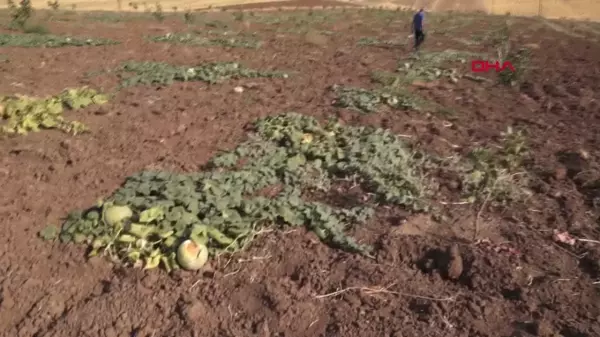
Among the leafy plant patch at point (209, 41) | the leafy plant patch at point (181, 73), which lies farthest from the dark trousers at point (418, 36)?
the leafy plant patch at point (181, 73)

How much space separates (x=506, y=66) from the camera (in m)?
8.06

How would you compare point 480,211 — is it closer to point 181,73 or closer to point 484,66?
point 181,73

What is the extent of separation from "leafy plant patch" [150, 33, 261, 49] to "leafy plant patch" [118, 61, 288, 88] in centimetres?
239

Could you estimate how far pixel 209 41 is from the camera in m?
11.1

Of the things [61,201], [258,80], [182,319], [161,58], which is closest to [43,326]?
[182,319]

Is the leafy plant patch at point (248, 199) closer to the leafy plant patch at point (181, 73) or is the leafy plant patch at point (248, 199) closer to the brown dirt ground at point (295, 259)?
the brown dirt ground at point (295, 259)

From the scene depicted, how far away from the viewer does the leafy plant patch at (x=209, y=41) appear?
35.2 ft

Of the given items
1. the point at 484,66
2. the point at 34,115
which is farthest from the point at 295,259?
the point at 484,66

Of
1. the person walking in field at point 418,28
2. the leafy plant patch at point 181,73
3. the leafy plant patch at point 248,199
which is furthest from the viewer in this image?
the person walking in field at point 418,28

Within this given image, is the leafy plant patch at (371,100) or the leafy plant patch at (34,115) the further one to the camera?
the leafy plant patch at (371,100)

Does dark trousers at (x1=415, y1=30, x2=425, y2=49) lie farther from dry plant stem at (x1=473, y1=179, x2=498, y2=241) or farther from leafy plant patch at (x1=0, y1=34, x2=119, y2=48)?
dry plant stem at (x1=473, y1=179, x2=498, y2=241)

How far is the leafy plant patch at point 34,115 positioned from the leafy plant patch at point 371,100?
9.12 ft

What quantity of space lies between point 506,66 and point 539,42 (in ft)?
17.0

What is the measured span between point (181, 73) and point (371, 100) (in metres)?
2.67
